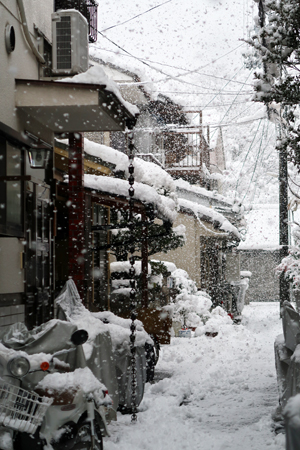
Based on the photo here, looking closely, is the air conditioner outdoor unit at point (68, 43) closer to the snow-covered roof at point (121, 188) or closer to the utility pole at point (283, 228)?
the snow-covered roof at point (121, 188)

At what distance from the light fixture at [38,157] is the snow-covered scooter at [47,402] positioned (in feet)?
14.9

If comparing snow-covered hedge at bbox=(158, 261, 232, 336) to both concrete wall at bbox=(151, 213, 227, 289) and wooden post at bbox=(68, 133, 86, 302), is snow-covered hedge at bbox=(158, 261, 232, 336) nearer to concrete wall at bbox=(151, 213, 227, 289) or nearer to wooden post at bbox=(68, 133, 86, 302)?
concrete wall at bbox=(151, 213, 227, 289)

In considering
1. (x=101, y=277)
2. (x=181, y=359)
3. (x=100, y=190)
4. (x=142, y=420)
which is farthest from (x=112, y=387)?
(x=101, y=277)

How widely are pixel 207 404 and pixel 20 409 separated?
196 inches

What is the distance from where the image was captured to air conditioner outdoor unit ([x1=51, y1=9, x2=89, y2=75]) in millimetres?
10031

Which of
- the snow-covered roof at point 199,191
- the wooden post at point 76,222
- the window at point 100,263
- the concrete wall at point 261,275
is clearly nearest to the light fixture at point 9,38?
the wooden post at point 76,222

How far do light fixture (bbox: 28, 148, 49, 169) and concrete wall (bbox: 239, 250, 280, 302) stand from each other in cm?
3449

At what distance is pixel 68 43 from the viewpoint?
398 inches

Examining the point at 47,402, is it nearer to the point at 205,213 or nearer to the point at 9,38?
the point at 9,38

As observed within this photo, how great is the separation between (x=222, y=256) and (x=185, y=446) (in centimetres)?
2632

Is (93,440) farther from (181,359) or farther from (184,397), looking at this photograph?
(181,359)

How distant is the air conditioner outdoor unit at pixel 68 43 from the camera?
10.0m

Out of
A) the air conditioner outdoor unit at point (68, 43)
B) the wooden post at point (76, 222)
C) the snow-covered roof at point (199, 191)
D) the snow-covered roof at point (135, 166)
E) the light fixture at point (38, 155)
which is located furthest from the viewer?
the snow-covered roof at point (199, 191)

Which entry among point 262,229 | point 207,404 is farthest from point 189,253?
point 262,229
